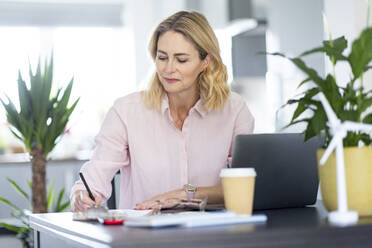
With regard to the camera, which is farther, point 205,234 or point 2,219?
point 2,219

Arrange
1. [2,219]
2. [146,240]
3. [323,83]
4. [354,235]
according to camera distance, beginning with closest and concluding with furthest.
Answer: [146,240], [354,235], [323,83], [2,219]

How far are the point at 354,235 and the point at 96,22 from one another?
6.96 m

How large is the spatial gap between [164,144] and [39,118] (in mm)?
1070

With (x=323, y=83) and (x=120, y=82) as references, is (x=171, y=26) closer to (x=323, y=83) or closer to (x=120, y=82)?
(x=323, y=83)

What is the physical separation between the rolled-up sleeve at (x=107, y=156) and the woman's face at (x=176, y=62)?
24 cm

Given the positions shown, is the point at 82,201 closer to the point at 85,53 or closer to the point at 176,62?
the point at 176,62

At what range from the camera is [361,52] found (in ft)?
4.93

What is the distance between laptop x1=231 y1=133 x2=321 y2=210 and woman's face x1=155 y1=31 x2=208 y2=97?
23.5 inches

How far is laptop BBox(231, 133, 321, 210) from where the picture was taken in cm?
178

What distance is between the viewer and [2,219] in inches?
156

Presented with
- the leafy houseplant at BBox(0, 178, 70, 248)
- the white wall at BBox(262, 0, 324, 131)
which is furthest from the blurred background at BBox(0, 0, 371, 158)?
the leafy houseplant at BBox(0, 178, 70, 248)

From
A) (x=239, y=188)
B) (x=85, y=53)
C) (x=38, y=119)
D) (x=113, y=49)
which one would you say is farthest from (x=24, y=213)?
(x=113, y=49)

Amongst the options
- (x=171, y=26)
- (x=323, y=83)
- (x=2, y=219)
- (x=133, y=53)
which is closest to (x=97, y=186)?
(x=171, y=26)

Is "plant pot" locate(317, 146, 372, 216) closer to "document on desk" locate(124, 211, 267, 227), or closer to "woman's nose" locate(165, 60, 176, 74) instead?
"document on desk" locate(124, 211, 267, 227)
